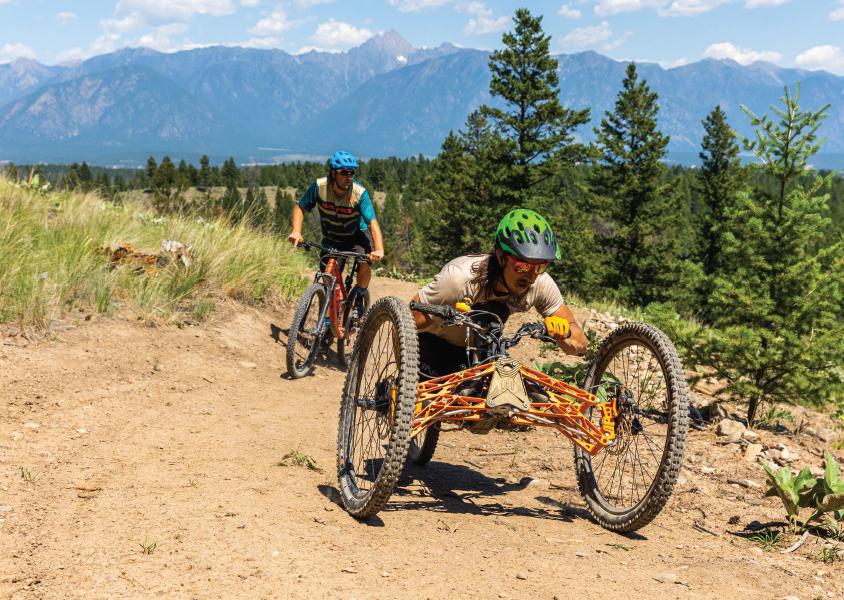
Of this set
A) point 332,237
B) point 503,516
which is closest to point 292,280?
point 332,237

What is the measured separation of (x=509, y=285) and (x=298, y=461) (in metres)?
2.17

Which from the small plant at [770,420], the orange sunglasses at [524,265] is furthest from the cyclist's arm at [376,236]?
the small plant at [770,420]

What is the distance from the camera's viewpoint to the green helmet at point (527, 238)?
409 centimetres

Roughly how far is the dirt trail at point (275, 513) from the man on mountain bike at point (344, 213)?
2.28 meters

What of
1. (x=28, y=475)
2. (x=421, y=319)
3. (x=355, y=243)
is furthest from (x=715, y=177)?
(x=28, y=475)

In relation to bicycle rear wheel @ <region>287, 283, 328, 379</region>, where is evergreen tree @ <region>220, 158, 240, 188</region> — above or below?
above

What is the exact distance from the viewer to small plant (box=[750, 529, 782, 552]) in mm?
4152

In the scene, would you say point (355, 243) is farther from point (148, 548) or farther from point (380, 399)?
point (148, 548)

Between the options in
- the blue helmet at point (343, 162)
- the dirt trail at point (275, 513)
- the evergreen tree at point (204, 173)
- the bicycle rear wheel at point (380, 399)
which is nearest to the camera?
the dirt trail at point (275, 513)

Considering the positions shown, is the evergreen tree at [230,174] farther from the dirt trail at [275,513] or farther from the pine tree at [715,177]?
the dirt trail at [275,513]

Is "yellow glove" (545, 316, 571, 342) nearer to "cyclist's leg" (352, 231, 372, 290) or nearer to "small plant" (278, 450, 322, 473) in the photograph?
"small plant" (278, 450, 322, 473)

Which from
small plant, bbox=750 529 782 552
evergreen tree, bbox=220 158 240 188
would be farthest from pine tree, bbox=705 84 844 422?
evergreen tree, bbox=220 158 240 188

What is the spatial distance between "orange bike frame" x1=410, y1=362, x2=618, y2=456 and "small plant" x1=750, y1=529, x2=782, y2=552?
1.17 m

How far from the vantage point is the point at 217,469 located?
464 centimetres
